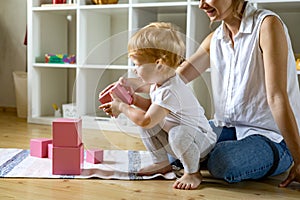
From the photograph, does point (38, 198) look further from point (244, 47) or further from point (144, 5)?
point (144, 5)

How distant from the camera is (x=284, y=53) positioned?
120 centimetres

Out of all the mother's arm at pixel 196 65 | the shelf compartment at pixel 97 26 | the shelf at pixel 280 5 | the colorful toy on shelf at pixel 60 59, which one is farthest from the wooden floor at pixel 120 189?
the colorful toy on shelf at pixel 60 59

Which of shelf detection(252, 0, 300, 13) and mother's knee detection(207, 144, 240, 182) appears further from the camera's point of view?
shelf detection(252, 0, 300, 13)

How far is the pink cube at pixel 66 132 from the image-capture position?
1270 mm

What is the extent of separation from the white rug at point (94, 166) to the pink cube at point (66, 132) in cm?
10

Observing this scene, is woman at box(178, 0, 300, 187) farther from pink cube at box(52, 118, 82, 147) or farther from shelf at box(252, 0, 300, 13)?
shelf at box(252, 0, 300, 13)

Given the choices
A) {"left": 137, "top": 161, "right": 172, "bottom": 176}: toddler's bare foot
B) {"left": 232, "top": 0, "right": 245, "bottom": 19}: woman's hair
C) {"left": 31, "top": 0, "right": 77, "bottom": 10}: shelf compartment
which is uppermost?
{"left": 31, "top": 0, "right": 77, "bottom": 10}: shelf compartment

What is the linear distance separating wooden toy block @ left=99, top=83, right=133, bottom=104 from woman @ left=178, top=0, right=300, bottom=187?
171 mm

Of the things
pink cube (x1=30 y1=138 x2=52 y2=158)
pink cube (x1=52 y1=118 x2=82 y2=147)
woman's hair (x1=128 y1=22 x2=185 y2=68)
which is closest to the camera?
woman's hair (x1=128 y1=22 x2=185 y2=68)

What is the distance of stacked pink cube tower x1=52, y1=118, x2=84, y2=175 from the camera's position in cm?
127

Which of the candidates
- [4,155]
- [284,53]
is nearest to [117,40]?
[284,53]

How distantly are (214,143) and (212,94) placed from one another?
0.15 meters

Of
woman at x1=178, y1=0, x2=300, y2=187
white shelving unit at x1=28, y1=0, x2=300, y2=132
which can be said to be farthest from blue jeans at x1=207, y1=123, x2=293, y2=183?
white shelving unit at x1=28, y1=0, x2=300, y2=132

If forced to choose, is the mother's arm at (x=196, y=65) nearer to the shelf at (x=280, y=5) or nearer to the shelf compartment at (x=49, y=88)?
the shelf at (x=280, y=5)
